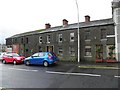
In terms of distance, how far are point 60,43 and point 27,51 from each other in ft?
32.0

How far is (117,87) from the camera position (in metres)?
8.16

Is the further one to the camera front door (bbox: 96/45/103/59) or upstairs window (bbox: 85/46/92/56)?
upstairs window (bbox: 85/46/92/56)

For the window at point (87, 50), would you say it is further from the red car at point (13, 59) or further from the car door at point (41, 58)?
the red car at point (13, 59)

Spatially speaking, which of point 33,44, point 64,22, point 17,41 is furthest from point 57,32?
point 17,41

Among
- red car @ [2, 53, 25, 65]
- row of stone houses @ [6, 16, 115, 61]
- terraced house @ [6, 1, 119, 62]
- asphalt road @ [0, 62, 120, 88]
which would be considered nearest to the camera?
asphalt road @ [0, 62, 120, 88]

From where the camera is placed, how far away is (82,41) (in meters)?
26.2

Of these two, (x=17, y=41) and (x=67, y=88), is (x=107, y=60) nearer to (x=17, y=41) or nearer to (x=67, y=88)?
(x=67, y=88)

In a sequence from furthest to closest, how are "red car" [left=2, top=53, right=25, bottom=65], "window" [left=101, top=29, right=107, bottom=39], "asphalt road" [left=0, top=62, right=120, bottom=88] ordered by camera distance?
"window" [left=101, top=29, right=107, bottom=39] < "red car" [left=2, top=53, right=25, bottom=65] < "asphalt road" [left=0, top=62, right=120, bottom=88]

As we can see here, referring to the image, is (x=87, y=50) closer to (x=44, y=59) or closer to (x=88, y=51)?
(x=88, y=51)

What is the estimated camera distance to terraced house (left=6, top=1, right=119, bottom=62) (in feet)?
77.5

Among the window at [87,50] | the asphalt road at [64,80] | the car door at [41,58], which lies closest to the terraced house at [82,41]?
the window at [87,50]

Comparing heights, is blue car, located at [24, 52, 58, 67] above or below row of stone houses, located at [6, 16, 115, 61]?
below

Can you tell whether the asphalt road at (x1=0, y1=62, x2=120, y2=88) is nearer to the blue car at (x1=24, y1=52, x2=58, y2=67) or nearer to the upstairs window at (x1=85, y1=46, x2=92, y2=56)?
the blue car at (x1=24, y1=52, x2=58, y2=67)

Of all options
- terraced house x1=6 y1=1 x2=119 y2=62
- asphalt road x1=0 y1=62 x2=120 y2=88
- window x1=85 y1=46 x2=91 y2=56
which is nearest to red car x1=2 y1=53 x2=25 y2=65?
terraced house x1=6 y1=1 x2=119 y2=62
